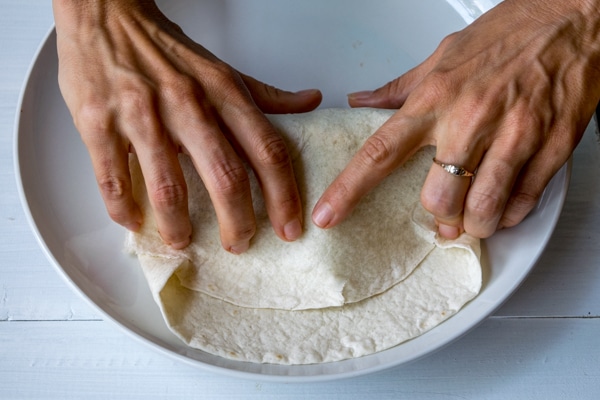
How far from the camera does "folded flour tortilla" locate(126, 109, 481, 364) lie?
1.08m

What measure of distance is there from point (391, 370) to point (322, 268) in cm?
23

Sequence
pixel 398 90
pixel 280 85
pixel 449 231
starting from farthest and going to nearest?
1. pixel 280 85
2. pixel 398 90
3. pixel 449 231

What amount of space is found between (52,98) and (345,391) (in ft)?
2.58

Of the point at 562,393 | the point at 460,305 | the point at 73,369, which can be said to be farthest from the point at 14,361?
the point at 562,393

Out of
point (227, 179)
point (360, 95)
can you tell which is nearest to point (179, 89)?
point (227, 179)

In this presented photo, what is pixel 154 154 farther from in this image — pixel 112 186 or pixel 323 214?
pixel 323 214

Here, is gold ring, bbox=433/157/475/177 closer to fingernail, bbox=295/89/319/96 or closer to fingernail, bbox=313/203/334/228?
fingernail, bbox=313/203/334/228

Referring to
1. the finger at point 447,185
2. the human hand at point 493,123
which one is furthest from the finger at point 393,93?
the finger at point 447,185

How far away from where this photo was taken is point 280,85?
4.53ft

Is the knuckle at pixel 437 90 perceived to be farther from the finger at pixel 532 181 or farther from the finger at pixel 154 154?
the finger at pixel 154 154

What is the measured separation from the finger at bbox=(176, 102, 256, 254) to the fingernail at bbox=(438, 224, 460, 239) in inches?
13.4

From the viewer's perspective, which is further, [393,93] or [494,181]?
[393,93]

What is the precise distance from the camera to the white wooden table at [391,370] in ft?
3.76

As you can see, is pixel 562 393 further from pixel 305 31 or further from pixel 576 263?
pixel 305 31
